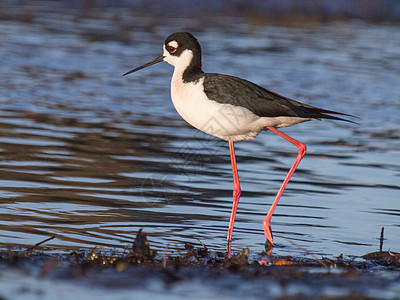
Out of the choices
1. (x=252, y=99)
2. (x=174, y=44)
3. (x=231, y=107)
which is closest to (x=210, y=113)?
(x=231, y=107)

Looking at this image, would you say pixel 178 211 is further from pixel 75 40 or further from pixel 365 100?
pixel 75 40

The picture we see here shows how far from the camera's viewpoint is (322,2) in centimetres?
2908

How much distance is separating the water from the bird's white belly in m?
0.94

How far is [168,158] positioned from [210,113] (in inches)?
110

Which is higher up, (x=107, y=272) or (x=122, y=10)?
(x=122, y=10)

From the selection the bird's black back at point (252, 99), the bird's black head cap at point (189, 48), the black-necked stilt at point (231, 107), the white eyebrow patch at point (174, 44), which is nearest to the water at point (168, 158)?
the black-necked stilt at point (231, 107)

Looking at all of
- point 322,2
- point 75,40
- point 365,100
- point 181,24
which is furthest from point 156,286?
point 322,2

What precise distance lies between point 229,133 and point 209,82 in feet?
1.63

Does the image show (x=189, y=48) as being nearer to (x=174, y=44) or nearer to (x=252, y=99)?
(x=174, y=44)

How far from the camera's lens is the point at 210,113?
6.52 meters

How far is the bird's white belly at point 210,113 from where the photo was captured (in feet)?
21.4

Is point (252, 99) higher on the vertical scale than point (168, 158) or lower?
higher

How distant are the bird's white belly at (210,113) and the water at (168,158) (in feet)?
3.09

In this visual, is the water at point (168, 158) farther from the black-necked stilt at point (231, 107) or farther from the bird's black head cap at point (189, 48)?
the bird's black head cap at point (189, 48)
